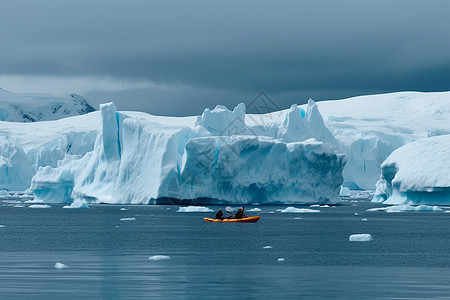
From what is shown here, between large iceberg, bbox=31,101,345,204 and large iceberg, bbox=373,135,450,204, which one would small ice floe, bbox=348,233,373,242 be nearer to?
large iceberg, bbox=373,135,450,204

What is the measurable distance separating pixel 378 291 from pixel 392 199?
46.2m

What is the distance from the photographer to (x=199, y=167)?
55188 millimetres

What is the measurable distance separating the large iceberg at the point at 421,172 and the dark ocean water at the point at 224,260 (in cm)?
981

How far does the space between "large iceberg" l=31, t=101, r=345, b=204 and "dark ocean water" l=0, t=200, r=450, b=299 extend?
432 inches

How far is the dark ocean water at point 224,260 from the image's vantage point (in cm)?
1712

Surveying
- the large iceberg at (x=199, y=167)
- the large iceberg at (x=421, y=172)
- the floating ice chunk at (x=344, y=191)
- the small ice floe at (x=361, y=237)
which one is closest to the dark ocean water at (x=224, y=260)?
the small ice floe at (x=361, y=237)

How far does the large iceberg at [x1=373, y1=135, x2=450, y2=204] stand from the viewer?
2133 inches

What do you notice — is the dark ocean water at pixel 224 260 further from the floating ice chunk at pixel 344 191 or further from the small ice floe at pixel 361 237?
the floating ice chunk at pixel 344 191

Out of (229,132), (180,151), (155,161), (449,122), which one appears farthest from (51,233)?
(449,122)

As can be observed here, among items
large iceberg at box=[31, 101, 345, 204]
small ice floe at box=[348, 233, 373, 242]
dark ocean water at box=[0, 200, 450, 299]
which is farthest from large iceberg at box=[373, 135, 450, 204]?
small ice floe at box=[348, 233, 373, 242]

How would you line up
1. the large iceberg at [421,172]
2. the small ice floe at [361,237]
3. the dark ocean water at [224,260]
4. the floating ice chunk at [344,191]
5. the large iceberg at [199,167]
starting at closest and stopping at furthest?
the dark ocean water at [224,260] < the small ice floe at [361,237] < the large iceberg at [421,172] < the large iceberg at [199,167] < the floating ice chunk at [344,191]

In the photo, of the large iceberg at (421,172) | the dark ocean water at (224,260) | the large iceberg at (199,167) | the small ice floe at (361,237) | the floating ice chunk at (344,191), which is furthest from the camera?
the floating ice chunk at (344,191)

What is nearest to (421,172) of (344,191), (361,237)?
(361,237)

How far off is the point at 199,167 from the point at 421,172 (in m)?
14.8
